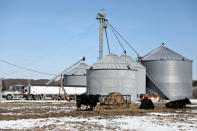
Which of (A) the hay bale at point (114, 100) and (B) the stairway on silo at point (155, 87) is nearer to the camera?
(A) the hay bale at point (114, 100)

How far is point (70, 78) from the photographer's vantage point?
282ft

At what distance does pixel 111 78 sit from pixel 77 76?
97.0 ft

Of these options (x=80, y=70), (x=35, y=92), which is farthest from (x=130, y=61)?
(x=35, y=92)

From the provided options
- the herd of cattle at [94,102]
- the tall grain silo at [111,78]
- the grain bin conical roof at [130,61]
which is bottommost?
the herd of cattle at [94,102]

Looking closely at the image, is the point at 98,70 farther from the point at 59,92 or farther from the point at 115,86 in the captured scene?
the point at 59,92

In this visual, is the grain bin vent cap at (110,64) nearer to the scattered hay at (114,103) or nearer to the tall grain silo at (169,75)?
the tall grain silo at (169,75)

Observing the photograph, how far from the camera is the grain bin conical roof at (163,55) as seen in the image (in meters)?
74.5

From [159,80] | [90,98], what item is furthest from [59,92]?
[90,98]

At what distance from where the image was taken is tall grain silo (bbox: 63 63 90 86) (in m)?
84.2

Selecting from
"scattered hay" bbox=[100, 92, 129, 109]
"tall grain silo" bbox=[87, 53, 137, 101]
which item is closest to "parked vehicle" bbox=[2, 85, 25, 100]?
"tall grain silo" bbox=[87, 53, 137, 101]

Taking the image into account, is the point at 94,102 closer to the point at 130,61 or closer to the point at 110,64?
the point at 110,64

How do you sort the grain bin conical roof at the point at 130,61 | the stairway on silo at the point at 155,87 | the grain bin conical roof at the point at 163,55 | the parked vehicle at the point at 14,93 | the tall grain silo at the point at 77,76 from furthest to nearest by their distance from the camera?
the tall grain silo at the point at 77,76
the grain bin conical roof at the point at 163,55
the stairway on silo at the point at 155,87
the grain bin conical roof at the point at 130,61
the parked vehicle at the point at 14,93

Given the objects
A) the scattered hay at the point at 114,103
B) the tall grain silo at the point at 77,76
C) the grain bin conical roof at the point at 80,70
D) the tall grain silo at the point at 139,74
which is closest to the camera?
the scattered hay at the point at 114,103

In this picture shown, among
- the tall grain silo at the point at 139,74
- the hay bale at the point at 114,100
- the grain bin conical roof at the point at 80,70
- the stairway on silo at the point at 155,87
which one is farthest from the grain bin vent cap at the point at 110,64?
the grain bin conical roof at the point at 80,70
